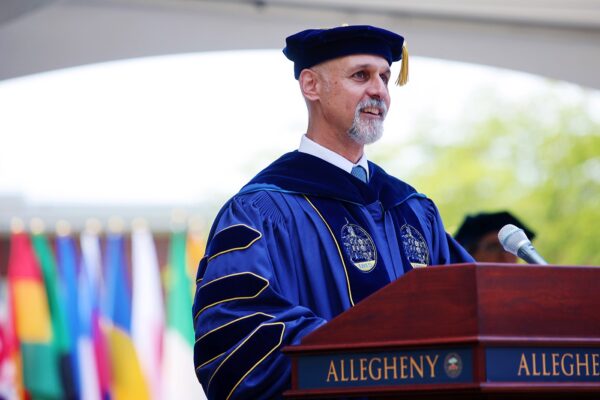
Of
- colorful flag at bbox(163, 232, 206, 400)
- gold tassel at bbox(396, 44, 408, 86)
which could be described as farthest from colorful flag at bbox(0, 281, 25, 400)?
gold tassel at bbox(396, 44, 408, 86)

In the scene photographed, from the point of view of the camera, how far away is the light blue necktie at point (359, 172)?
4828 millimetres

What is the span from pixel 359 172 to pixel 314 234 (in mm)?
417

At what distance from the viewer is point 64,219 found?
23391 millimetres

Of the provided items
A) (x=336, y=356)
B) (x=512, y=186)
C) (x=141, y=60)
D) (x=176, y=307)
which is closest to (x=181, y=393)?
(x=176, y=307)

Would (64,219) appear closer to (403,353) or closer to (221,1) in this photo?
(221,1)

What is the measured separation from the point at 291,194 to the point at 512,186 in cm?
2009

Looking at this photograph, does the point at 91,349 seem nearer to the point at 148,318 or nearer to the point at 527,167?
the point at 148,318

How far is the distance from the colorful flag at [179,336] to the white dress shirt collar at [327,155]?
8.77 metres

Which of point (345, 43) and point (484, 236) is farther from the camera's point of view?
point (484, 236)

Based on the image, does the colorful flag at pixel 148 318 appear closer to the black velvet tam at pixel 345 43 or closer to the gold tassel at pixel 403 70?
the gold tassel at pixel 403 70

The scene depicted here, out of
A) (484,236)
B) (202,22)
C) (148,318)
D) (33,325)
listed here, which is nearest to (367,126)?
(484,236)

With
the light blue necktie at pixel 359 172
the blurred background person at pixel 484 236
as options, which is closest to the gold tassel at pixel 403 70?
the light blue necktie at pixel 359 172

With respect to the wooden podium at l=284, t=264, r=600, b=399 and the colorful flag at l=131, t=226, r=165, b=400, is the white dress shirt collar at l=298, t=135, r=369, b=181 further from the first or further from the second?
the colorful flag at l=131, t=226, r=165, b=400

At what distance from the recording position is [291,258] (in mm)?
4441
